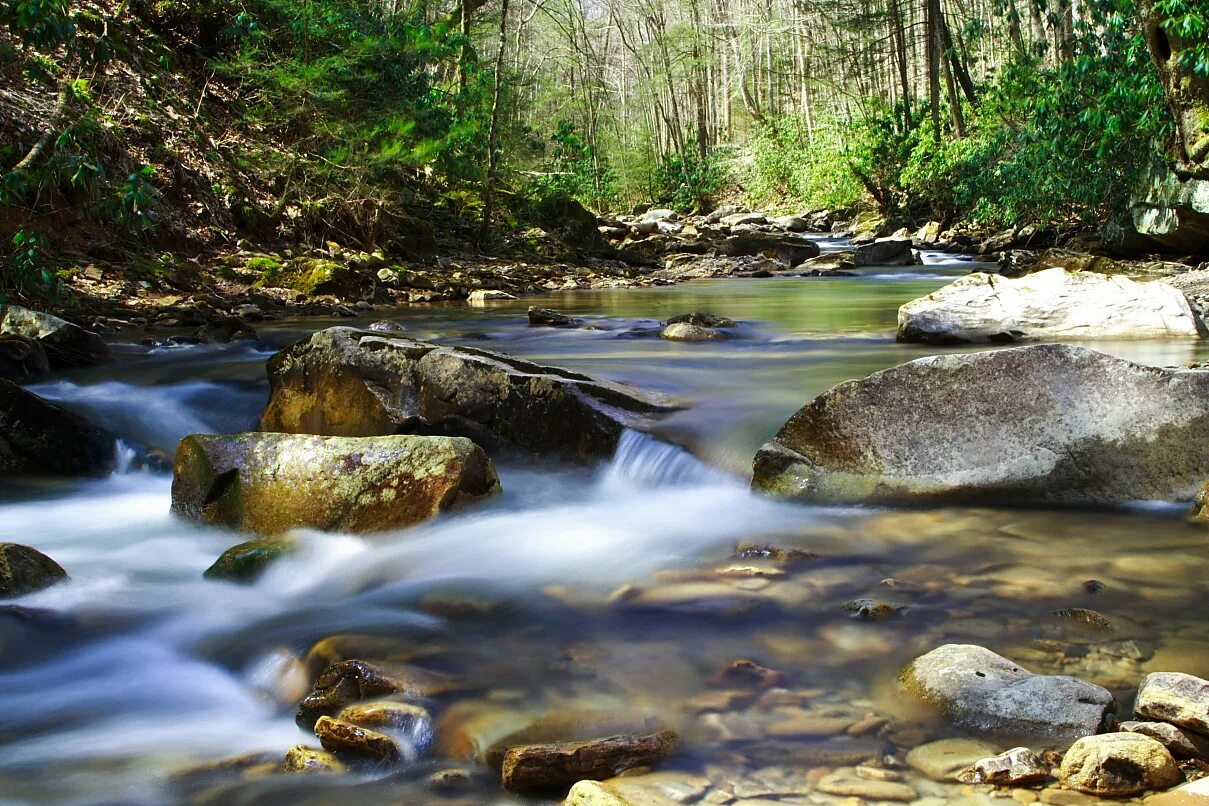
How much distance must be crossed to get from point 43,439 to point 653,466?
349 cm

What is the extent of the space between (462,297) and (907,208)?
1497cm

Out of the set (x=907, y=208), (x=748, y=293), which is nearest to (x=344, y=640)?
(x=748, y=293)

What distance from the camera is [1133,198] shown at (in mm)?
13695

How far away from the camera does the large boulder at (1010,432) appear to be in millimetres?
4477

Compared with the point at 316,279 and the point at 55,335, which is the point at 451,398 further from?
the point at 316,279

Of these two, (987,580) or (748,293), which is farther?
(748,293)

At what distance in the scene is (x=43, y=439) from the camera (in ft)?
18.8

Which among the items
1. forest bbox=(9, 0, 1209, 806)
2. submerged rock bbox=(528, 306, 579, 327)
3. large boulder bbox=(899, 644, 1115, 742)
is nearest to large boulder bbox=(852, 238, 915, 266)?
forest bbox=(9, 0, 1209, 806)

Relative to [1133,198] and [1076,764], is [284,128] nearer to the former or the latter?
[1133,198]

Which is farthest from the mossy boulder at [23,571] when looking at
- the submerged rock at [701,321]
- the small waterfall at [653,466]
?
the submerged rock at [701,321]

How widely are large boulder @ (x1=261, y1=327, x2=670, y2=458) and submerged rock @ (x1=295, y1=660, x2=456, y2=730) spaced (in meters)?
2.53

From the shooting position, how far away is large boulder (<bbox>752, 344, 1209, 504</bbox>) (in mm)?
4477

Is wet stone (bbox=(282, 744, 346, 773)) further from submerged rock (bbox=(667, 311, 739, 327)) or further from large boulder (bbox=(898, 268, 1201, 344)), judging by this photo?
submerged rock (bbox=(667, 311, 739, 327))

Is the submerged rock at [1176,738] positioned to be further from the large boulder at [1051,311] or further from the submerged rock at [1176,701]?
the large boulder at [1051,311]
